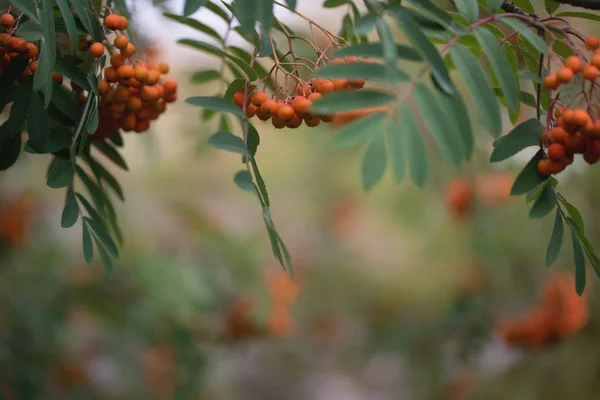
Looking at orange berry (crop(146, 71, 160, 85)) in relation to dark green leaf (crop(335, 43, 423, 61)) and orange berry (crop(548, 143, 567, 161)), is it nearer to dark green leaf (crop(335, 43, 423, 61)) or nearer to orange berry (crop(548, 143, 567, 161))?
dark green leaf (crop(335, 43, 423, 61))

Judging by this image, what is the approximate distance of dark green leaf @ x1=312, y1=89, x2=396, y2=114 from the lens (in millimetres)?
542

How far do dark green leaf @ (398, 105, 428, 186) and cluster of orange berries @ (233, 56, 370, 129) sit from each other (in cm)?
13

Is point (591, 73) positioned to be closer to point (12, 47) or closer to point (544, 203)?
point (544, 203)

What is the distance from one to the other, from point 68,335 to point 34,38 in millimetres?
1691

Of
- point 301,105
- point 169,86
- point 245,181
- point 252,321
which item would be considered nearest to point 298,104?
point 301,105

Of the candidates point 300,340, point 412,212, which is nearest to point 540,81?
point 412,212

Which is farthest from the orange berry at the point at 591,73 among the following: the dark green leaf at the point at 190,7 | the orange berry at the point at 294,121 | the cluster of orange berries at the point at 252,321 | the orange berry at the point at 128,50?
the cluster of orange berries at the point at 252,321

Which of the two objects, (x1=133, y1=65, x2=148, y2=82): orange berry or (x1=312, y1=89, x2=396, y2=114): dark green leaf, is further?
(x1=133, y1=65, x2=148, y2=82): orange berry

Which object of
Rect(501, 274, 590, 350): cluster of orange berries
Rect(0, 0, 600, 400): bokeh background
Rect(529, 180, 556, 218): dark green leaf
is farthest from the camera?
Rect(501, 274, 590, 350): cluster of orange berries

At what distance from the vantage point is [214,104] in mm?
691

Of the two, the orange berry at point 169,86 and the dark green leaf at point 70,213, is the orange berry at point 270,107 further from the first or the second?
the dark green leaf at point 70,213

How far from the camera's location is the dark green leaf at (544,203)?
73 cm

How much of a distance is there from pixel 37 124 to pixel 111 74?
11 cm

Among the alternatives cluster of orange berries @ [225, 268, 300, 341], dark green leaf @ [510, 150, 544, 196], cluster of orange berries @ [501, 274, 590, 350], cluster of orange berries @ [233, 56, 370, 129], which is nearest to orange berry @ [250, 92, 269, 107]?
cluster of orange berries @ [233, 56, 370, 129]
